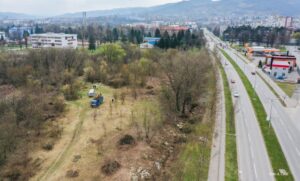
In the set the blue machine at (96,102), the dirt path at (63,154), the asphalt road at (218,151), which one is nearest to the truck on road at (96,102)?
the blue machine at (96,102)

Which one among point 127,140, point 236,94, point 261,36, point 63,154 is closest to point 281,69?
point 236,94

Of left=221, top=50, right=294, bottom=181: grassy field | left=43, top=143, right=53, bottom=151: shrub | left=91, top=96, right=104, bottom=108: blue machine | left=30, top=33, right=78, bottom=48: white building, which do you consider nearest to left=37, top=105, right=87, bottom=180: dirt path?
left=43, top=143, right=53, bottom=151: shrub

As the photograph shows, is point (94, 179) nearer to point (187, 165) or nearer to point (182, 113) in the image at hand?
point (187, 165)

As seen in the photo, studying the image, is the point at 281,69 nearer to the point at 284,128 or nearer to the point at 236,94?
the point at 236,94

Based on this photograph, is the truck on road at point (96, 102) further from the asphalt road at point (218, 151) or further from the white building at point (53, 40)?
the white building at point (53, 40)

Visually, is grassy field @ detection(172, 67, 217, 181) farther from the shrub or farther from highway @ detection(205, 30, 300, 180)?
the shrub

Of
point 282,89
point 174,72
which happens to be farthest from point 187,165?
point 282,89
